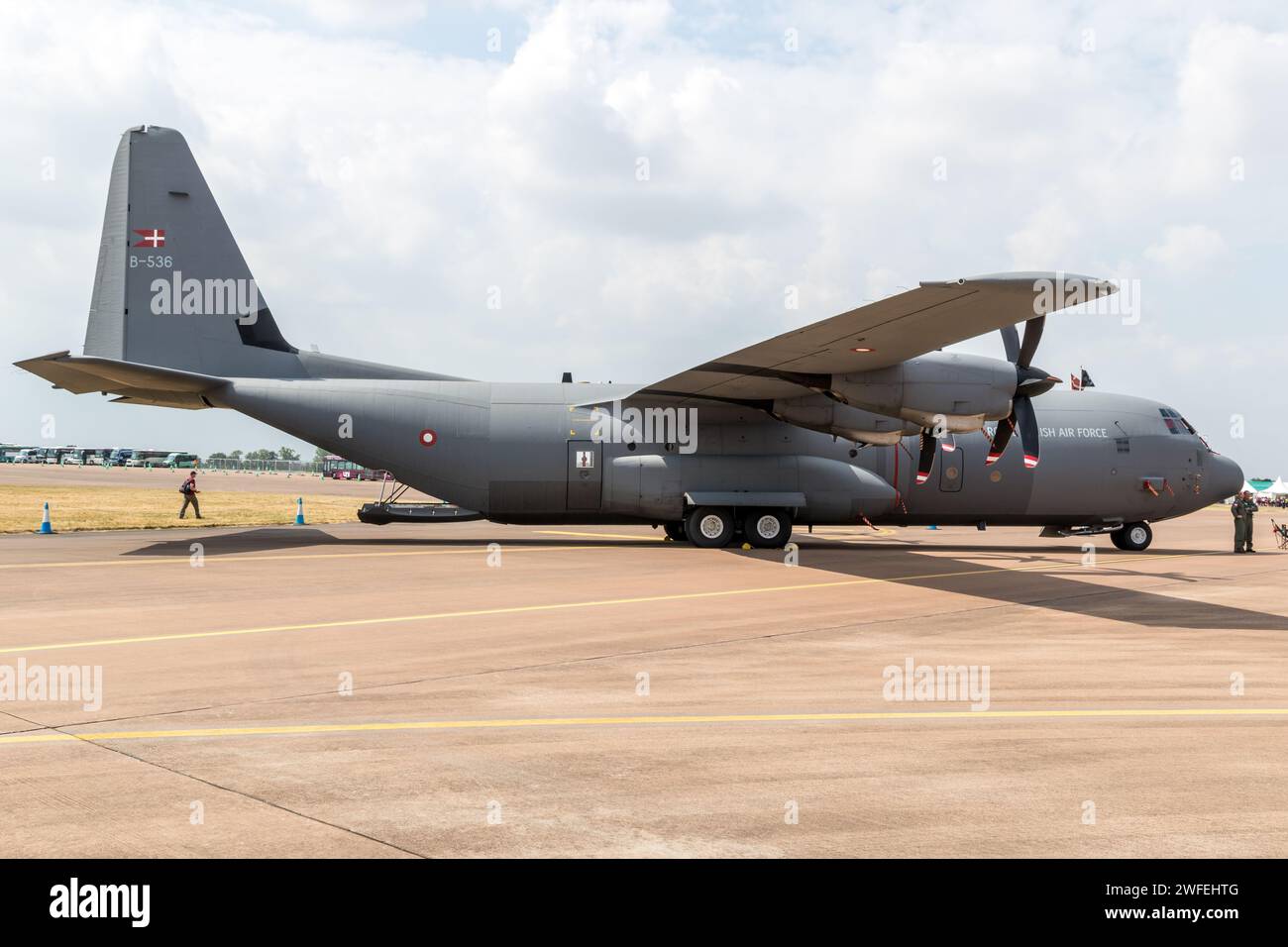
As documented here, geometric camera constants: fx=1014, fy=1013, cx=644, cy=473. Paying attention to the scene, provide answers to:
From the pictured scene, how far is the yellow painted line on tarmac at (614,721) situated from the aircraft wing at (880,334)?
27.8ft

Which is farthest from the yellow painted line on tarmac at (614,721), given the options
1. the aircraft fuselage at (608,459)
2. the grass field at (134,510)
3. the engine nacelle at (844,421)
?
the grass field at (134,510)

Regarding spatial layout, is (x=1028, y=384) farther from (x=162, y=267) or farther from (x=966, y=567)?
(x=162, y=267)

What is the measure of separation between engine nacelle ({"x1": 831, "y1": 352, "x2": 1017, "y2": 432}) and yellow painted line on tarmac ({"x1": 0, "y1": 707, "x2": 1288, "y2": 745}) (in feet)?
44.3

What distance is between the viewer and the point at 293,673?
32.3ft

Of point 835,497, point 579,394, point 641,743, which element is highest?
point 579,394

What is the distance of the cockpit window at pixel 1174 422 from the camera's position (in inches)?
1114

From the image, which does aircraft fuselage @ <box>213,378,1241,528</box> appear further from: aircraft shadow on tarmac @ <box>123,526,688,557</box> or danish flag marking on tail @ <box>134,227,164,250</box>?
danish flag marking on tail @ <box>134,227,164,250</box>

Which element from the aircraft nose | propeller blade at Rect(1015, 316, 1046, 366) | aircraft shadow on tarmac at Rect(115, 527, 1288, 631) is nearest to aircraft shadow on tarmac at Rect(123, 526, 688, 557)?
aircraft shadow on tarmac at Rect(115, 527, 1288, 631)

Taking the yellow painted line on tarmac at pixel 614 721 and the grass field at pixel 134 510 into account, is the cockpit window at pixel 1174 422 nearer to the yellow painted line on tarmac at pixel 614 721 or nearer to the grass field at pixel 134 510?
the yellow painted line on tarmac at pixel 614 721

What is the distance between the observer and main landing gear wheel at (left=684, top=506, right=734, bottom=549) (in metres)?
25.9
